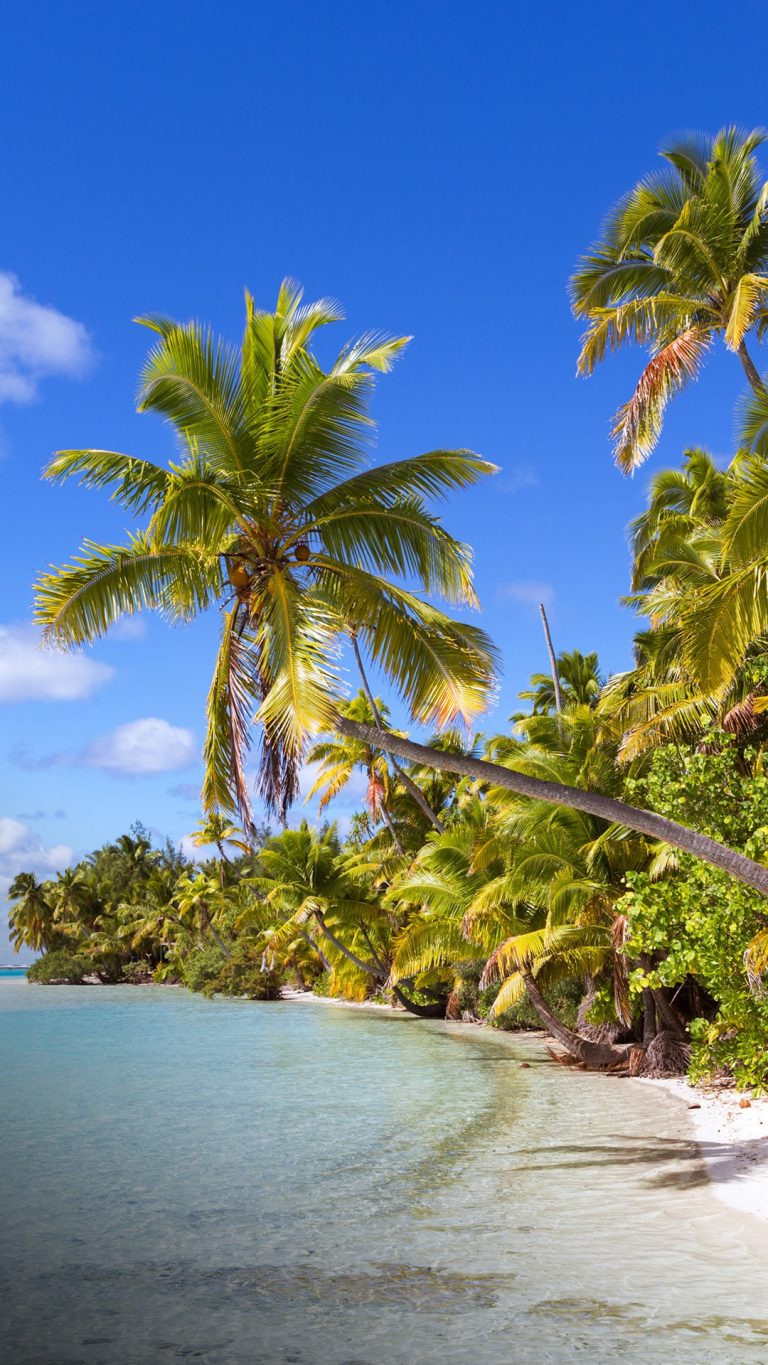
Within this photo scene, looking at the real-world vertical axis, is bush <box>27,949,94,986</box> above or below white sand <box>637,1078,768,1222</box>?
above

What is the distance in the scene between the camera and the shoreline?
866 centimetres

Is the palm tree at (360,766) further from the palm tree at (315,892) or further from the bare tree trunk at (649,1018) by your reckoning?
the bare tree trunk at (649,1018)

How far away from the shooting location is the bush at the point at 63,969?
64.3 meters

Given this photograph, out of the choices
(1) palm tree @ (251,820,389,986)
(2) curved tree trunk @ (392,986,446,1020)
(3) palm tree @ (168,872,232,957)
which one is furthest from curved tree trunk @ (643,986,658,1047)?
(3) palm tree @ (168,872,232,957)

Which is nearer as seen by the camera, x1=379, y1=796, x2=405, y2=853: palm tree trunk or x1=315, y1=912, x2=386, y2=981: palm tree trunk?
x1=379, y1=796, x2=405, y2=853: palm tree trunk

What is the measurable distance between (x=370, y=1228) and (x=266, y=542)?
5936 mm

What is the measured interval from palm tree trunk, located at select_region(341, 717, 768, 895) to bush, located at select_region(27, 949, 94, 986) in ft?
A: 199

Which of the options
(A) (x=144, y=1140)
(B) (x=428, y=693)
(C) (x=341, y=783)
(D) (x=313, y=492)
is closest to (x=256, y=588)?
(D) (x=313, y=492)

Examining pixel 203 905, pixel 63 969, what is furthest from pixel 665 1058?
pixel 63 969

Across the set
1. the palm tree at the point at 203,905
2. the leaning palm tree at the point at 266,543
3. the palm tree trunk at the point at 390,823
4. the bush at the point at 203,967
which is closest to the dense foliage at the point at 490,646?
the leaning palm tree at the point at 266,543

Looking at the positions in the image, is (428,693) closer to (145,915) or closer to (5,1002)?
(5,1002)

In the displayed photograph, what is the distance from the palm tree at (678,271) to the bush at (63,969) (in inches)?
2291

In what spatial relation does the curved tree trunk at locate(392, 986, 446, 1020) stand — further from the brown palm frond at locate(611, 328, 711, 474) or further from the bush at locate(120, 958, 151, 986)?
the bush at locate(120, 958, 151, 986)

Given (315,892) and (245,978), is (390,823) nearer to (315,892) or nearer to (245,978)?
(315,892)
